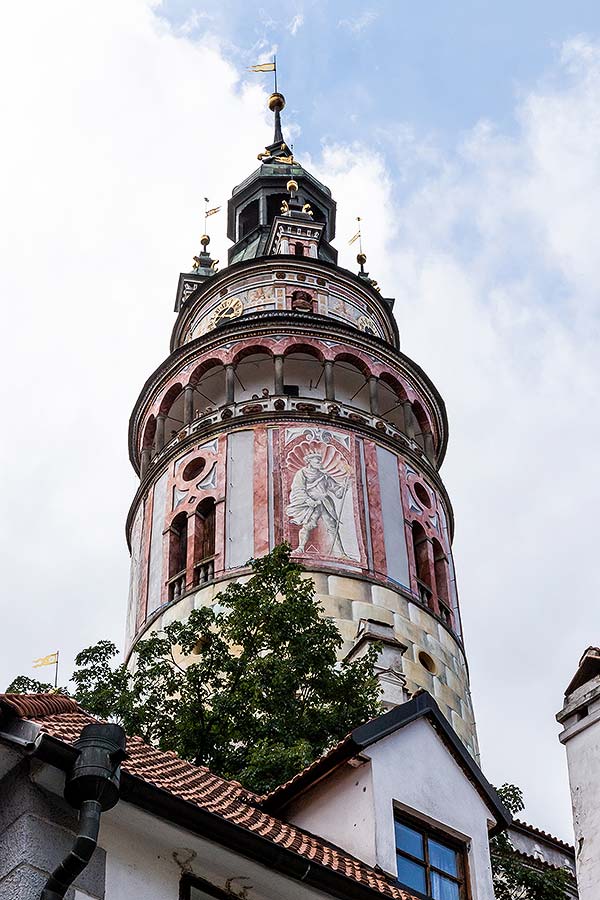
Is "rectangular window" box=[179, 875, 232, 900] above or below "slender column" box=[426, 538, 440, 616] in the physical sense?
below

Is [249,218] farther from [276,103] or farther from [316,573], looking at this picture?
[316,573]

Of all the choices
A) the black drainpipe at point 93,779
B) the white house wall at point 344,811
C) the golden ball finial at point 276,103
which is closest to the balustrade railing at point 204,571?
the white house wall at point 344,811

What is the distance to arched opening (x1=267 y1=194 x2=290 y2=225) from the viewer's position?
43872mm

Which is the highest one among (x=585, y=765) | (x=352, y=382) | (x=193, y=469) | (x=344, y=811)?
(x=352, y=382)

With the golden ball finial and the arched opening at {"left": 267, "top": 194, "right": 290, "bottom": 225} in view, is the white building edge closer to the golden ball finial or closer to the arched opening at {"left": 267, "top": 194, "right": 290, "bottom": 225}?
the arched opening at {"left": 267, "top": 194, "right": 290, "bottom": 225}

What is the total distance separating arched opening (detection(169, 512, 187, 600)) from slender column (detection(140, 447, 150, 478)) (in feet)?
7.91

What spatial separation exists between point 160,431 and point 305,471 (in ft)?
13.6

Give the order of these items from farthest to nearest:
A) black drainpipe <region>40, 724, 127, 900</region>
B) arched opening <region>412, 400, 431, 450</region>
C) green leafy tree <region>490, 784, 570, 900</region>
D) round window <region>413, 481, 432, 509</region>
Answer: arched opening <region>412, 400, 431, 450</region> → round window <region>413, 481, 432, 509</region> → green leafy tree <region>490, 784, 570, 900</region> → black drainpipe <region>40, 724, 127, 900</region>

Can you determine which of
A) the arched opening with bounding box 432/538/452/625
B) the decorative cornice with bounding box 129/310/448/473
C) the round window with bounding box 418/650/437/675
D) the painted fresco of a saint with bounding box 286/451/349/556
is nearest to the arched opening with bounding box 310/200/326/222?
the decorative cornice with bounding box 129/310/448/473

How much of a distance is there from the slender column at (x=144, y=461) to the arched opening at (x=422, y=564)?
19.4 feet

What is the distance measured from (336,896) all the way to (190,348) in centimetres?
2419

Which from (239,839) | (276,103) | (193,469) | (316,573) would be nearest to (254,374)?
(193,469)

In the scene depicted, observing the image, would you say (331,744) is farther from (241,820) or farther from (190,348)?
(190,348)

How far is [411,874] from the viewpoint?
11.3m
